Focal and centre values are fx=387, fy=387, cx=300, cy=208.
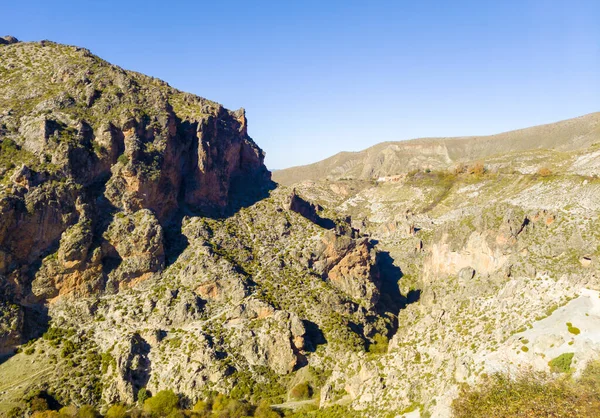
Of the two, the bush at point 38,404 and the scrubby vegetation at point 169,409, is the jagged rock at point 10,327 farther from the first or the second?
the bush at point 38,404

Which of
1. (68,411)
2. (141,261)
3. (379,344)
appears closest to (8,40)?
(141,261)

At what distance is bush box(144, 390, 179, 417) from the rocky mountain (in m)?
1.96

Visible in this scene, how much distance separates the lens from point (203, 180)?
3839 inches

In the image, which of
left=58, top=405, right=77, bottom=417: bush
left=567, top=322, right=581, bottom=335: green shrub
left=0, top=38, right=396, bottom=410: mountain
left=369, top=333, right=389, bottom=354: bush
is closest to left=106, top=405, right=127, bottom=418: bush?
left=0, top=38, right=396, bottom=410: mountain

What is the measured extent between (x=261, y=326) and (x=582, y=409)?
50.3 m

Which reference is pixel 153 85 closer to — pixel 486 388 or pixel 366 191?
pixel 486 388

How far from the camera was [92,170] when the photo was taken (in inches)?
3199

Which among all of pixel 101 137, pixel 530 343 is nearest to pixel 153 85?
pixel 101 137

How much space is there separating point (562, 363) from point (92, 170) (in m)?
85.0

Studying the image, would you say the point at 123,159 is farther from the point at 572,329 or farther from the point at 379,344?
the point at 572,329

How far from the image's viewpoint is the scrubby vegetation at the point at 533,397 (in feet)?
103

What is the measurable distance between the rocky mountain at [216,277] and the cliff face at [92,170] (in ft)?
1.26

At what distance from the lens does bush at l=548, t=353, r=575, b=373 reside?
123 feet

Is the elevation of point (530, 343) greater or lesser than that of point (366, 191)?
lesser
